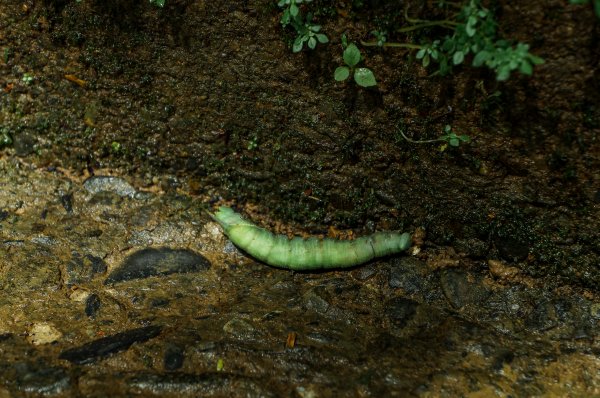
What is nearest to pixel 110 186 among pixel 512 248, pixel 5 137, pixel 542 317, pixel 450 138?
pixel 5 137

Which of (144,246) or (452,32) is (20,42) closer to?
(144,246)

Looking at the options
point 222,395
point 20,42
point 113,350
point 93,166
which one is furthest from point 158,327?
point 20,42

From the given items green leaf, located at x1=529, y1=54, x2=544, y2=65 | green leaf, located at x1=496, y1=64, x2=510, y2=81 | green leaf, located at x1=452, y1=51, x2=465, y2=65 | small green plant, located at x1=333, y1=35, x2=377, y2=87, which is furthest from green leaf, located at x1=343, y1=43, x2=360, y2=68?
green leaf, located at x1=529, y1=54, x2=544, y2=65

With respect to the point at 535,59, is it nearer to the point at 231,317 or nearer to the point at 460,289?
the point at 460,289

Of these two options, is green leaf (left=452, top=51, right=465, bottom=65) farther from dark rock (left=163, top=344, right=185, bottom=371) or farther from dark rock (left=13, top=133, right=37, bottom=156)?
dark rock (left=13, top=133, right=37, bottom=156)

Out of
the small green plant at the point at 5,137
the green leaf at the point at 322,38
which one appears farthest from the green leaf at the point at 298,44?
the small green plant at the point at 5,137

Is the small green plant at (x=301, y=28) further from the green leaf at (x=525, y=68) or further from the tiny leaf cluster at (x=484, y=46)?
the green leaf at (x=525, y=68)
